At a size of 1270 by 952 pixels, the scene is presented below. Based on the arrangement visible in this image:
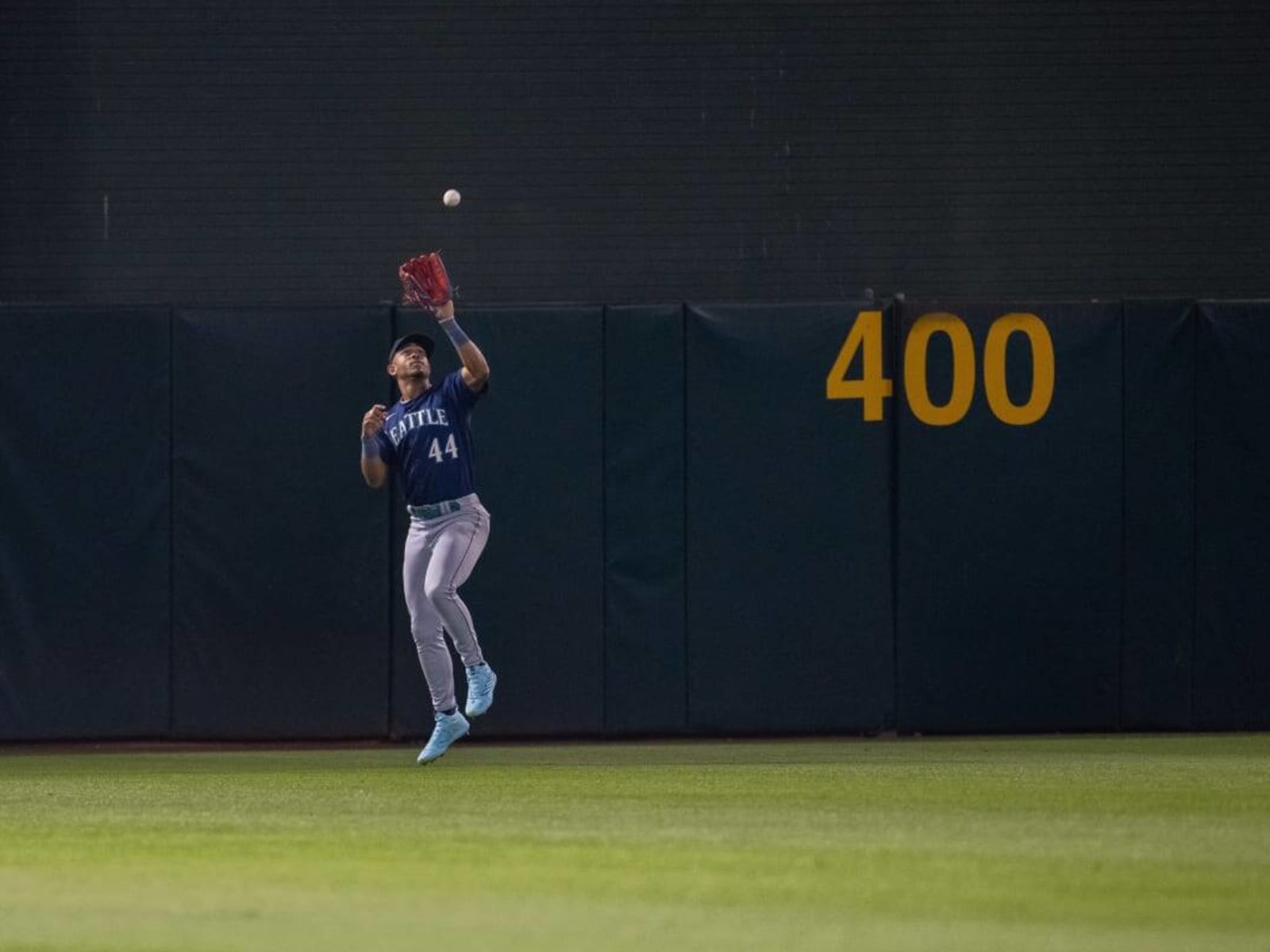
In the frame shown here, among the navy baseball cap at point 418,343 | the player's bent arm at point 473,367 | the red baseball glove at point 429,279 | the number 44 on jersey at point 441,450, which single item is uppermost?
the red baseball glove at point 429,279

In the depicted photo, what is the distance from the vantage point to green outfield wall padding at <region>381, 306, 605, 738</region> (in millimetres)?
12867

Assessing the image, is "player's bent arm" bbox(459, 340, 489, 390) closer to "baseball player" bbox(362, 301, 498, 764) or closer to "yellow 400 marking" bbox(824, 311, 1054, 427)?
"baseball player" bbox(362, 301, 498, 764)

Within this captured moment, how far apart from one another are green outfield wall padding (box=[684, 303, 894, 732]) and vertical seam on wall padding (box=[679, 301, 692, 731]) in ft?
0.06

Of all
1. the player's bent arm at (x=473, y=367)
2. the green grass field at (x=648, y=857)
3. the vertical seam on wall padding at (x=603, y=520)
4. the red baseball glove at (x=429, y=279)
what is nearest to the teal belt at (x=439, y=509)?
the player's bent arm at (x=473, y=367)

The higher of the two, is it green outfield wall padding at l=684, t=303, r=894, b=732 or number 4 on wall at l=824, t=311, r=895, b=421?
number 4 on wall at l=824, t=311, r=895, b=421

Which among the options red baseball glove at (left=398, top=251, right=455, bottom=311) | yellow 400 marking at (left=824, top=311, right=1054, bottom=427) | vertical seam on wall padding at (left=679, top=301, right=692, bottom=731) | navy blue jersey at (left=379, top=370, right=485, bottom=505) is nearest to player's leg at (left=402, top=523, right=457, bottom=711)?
navy blue jersey at (left=379, top=370, right=485, bottom=505)

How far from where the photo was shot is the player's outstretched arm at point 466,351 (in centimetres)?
1066

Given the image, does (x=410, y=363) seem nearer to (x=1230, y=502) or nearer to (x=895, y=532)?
(x=895, y=532)

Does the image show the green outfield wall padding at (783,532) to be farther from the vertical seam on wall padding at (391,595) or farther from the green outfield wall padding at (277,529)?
the green outfield wall padding at (277,529)

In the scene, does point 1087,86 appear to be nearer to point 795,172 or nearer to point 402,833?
point 795,172

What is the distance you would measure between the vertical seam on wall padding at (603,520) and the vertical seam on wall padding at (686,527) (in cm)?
48

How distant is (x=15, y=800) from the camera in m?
9.14

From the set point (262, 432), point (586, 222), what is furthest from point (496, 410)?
point (586, 222)

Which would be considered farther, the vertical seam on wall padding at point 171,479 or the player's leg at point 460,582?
the vertical seam on wall padding at point 171,479
